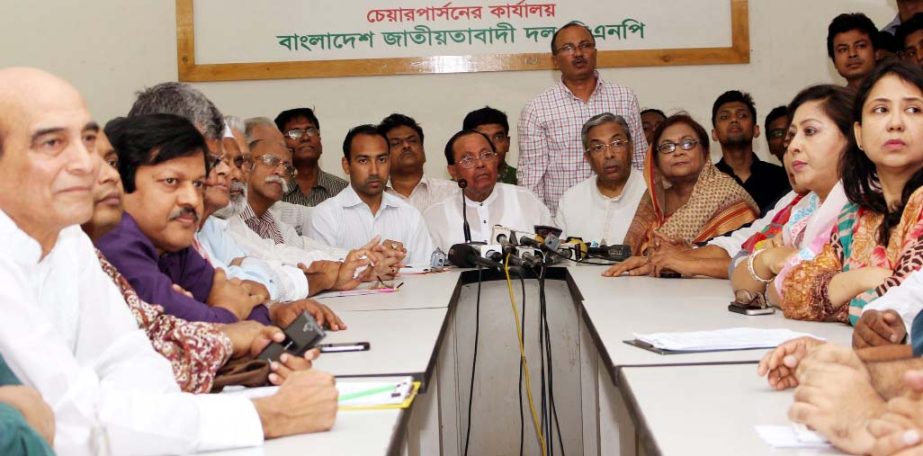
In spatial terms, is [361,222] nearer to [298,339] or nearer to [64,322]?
[298,339]

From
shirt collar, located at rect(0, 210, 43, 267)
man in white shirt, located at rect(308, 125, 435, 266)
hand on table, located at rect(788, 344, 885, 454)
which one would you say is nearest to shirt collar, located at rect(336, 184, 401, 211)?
man in white shirt, located at rect(308, 125, 435, 266)

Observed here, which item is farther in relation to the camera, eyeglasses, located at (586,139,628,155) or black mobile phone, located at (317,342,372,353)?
eyeglasses, located at (586,139,628,155)

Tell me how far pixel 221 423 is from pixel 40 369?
10.2 inches

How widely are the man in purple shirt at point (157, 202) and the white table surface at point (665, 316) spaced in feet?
3.16

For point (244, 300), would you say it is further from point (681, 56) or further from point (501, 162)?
point (681, 56)

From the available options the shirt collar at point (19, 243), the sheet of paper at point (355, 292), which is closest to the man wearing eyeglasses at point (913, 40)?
the sheet of paper at point (355, 292)

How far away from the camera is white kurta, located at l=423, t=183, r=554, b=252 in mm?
4887

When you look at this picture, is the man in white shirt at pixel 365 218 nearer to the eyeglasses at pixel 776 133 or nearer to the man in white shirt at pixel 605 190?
the man in white shirt at pixel 605 190

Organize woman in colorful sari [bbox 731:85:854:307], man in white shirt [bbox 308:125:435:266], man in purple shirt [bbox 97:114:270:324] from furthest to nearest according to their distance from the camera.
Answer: man in white shirt [bbox 308:125:435:266], woman in colorful sari [bbox 731:85:854:307], man in purple shirt [bbox 97:114:270:324]

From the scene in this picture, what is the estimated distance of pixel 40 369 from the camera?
4.25 feet

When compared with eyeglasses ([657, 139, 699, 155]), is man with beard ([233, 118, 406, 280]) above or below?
below

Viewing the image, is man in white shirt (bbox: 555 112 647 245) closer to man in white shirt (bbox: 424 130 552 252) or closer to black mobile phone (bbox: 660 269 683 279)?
man in white shirt (bbox: 424 130 552 252)

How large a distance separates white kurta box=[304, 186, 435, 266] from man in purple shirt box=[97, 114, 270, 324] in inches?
92.5

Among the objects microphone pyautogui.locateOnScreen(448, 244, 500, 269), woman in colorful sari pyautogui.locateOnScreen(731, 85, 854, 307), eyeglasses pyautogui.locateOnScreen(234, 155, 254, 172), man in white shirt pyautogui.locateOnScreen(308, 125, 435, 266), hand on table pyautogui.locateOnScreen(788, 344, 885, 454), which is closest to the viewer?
hand on table pyautogui.locateOnScreen(788, 344, 885, 454)
